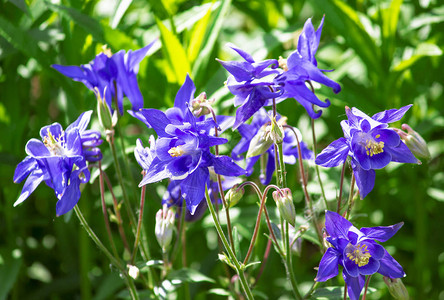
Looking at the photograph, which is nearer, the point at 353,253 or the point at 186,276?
the point at 353,253

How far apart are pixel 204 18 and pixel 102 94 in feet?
1.79

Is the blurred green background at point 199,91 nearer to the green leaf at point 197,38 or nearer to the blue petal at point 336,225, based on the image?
the green leaf at point 197,38

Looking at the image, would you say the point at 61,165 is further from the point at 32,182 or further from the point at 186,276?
the point at 186,276

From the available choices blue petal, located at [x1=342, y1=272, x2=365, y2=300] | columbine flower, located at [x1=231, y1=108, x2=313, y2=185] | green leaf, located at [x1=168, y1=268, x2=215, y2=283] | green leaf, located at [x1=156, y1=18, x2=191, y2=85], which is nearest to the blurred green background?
green leaf, located at [x1=156, y1=18, x2=191, y2=85]

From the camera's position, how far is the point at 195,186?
1.27m

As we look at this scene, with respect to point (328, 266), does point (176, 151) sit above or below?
above

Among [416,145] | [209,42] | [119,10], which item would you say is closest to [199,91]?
[209,42]

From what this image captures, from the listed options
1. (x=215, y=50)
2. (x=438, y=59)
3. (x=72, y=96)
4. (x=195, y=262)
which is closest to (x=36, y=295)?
(x=195, y=262)

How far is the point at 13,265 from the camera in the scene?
7.03 feet

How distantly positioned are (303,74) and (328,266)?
47 cm

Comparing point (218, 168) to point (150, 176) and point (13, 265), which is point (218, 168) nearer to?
point (150, 176)

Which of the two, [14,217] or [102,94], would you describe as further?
[14,217]

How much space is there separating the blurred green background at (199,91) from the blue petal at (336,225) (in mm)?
547

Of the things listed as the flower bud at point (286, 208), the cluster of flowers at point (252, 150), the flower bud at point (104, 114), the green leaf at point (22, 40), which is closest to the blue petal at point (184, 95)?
the cluster of flowers at point (252, 150)
